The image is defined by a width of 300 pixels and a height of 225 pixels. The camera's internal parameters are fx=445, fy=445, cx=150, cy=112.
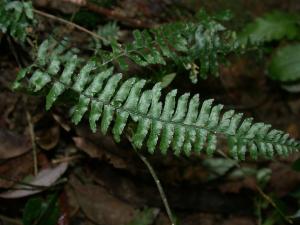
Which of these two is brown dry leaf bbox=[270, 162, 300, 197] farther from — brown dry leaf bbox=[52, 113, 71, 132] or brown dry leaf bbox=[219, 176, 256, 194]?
brown dry leaf bbox=[52, 113, 71, 132]

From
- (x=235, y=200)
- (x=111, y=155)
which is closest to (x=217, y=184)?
(x=235, y=200)

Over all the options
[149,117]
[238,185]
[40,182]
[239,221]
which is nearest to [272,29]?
[238,185]

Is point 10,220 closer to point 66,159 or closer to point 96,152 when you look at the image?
point 66,159

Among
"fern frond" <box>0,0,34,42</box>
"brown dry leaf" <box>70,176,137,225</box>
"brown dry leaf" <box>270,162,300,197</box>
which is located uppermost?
"fern frond" <box>0,0,34,42</box>

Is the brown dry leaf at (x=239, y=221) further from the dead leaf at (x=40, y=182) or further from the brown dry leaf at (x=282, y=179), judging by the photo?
the dead leaf at (x=40, y=182)

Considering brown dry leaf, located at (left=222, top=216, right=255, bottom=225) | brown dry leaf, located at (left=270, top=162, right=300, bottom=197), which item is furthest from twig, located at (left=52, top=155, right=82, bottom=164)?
brown dry leaf, located at (left=270, top=162, right=300, bottom=197)

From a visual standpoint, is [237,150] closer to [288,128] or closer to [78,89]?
[78,89]
